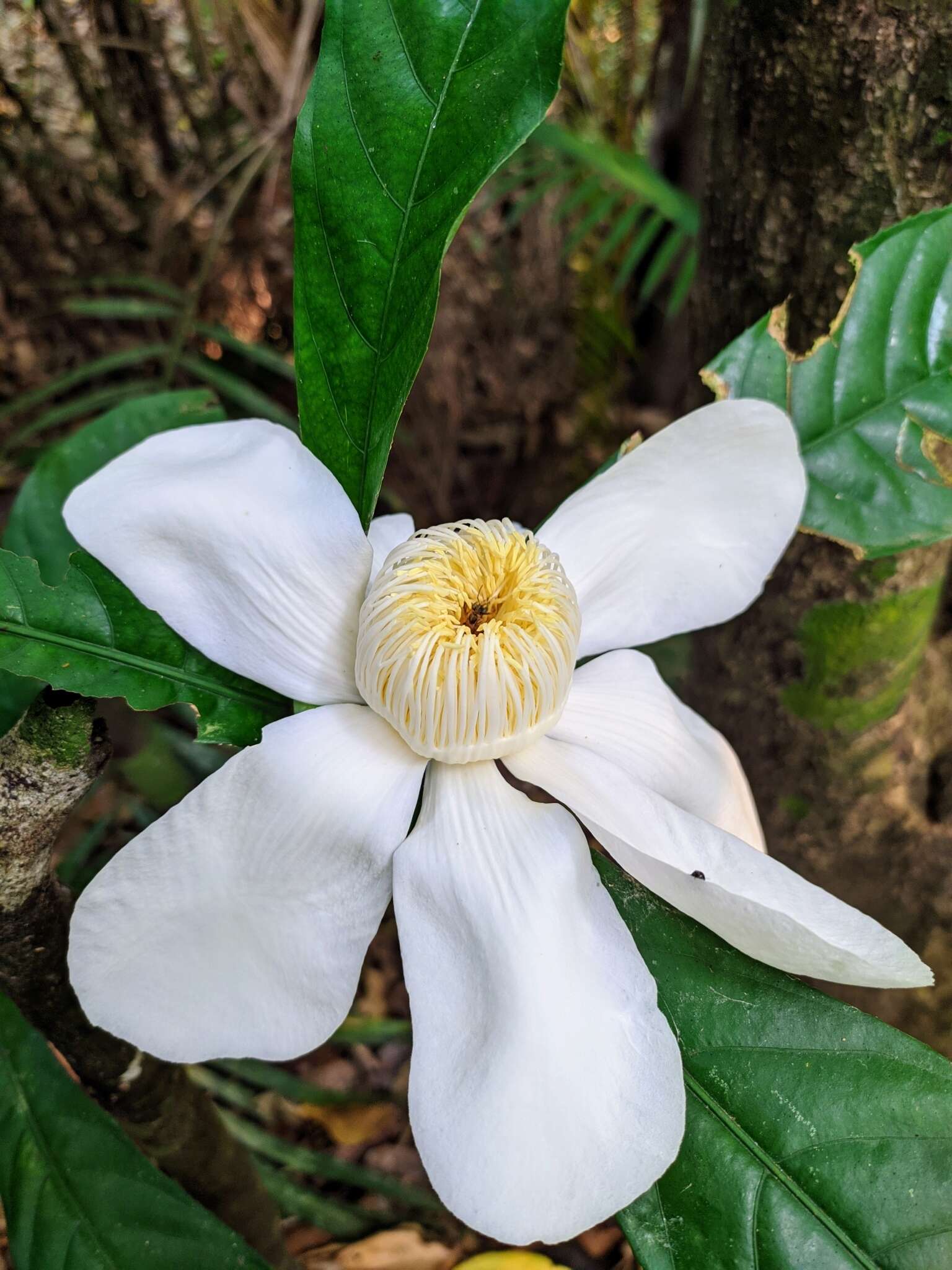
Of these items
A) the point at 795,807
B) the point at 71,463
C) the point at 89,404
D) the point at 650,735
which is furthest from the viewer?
the point at 89,404

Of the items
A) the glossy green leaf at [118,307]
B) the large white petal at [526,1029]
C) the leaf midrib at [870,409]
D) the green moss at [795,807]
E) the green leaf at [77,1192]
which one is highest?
the leaf midrib at [870,409]

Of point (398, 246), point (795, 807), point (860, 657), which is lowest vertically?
point (795, 807)

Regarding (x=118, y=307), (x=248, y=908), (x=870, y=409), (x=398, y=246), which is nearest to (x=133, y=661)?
(x=248, y=908)

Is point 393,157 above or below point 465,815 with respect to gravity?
above

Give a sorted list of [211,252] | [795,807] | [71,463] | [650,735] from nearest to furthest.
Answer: [650,735], [71,463], [795,807], [211,252]

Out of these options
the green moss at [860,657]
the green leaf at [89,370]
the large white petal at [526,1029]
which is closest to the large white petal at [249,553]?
the large white petal at [526,1029]

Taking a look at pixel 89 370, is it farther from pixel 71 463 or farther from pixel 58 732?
pixel 58 732

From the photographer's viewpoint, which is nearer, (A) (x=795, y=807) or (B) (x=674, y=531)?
(B) (x=674, y=531)

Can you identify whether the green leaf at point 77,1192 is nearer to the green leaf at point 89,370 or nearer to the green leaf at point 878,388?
the green leaf at point 878,388
